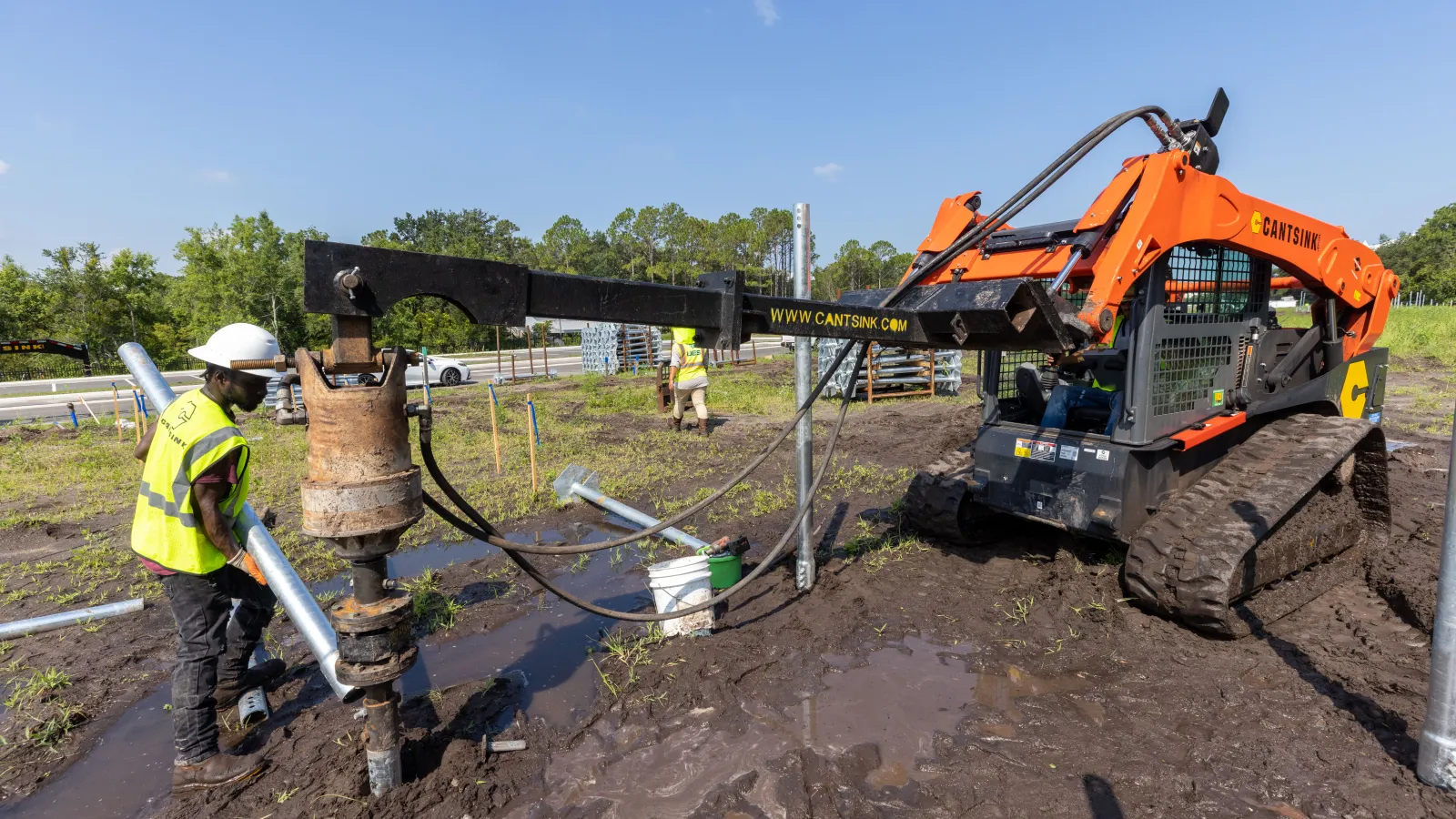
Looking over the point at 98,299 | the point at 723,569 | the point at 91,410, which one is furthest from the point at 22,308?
the point at 723,569

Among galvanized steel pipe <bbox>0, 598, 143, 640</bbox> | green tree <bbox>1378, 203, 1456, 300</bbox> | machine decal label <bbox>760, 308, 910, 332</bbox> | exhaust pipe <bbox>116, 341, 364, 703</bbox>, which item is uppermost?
green tree <bbox>1378, 203, 1456, 300</bbox>

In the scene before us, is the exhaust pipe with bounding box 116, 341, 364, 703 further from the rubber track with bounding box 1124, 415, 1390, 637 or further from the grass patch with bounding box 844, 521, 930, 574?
the rubber track with bounding box 1124, 415, 1390, 637

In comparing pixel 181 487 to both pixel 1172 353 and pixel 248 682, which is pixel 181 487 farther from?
pixel 1172 353

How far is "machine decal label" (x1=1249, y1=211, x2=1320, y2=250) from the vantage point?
451cm

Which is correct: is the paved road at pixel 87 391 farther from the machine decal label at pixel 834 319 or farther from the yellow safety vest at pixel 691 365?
the machine decal label at pixel 834 319

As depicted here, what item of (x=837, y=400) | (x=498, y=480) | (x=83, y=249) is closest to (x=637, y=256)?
(x=83, y=249)

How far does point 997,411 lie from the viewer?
5555 mm

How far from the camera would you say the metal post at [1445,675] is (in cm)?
282

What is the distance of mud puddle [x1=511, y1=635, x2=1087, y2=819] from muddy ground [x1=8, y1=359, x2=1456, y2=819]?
0.04 feet

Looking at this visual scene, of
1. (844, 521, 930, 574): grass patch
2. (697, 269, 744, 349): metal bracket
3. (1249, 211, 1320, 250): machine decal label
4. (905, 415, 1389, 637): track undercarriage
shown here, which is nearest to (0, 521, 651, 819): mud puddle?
(844, 521, 930, 574): grass patch

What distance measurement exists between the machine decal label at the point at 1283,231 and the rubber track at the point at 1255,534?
4.02 ft

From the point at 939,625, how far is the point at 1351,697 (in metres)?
2.04

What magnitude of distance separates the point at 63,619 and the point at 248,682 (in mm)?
2076

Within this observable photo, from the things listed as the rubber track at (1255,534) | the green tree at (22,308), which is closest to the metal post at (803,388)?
the rubber track at (1255,534)
